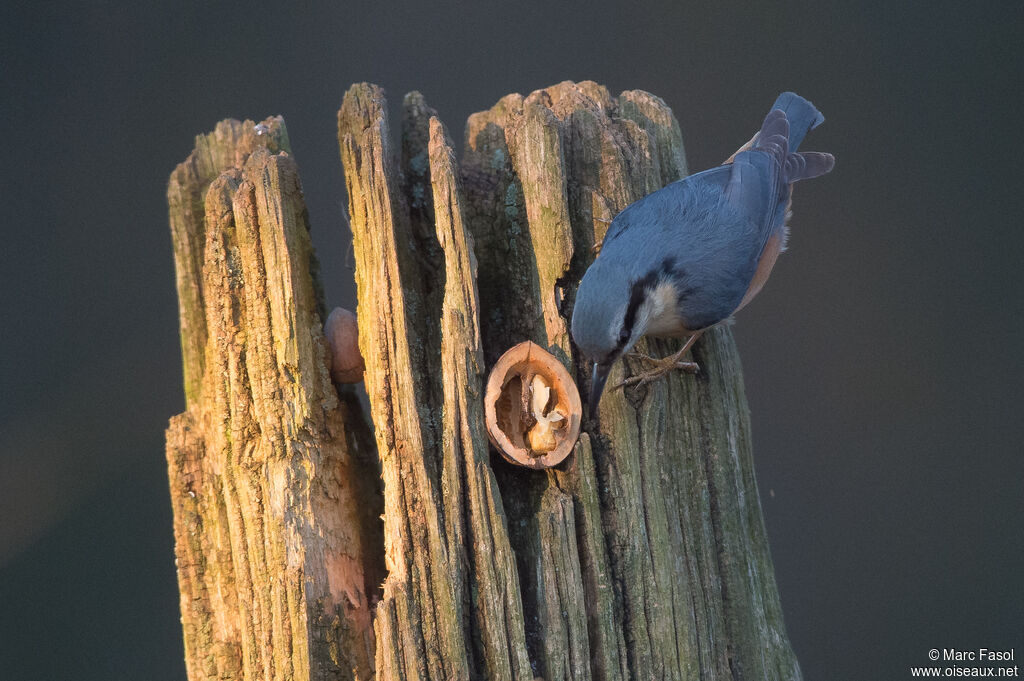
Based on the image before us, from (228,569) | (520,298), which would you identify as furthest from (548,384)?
(228,569)

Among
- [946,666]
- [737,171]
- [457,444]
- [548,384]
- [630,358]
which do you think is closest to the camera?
[457,444]

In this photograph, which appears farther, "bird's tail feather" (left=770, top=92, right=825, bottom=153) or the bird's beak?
"bird's tail feather" (left=770, top=92, right=825, bottom=153)

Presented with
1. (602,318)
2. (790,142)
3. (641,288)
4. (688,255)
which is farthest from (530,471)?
(790,142)

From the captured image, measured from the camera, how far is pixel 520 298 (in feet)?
6.24

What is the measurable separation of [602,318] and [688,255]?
0.47 meters

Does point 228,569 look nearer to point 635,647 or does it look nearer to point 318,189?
point 635,647

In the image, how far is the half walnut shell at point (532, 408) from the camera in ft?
5.76

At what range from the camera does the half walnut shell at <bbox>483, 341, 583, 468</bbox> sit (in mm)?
1755

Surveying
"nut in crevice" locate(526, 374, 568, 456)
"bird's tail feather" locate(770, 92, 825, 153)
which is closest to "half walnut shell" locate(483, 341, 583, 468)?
"nut in crevice" locate(526, 374, 568, 456)

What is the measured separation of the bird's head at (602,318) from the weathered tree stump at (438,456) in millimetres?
68

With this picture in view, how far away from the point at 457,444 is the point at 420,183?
62 centimetres

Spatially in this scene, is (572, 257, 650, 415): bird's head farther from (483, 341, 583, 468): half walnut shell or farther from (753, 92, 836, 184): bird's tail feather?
(753, 92, 836, 184): bird's tail feather

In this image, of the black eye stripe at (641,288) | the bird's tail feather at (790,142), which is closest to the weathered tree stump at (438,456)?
the black eye stripe at (641,288)

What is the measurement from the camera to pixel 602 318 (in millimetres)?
1760
